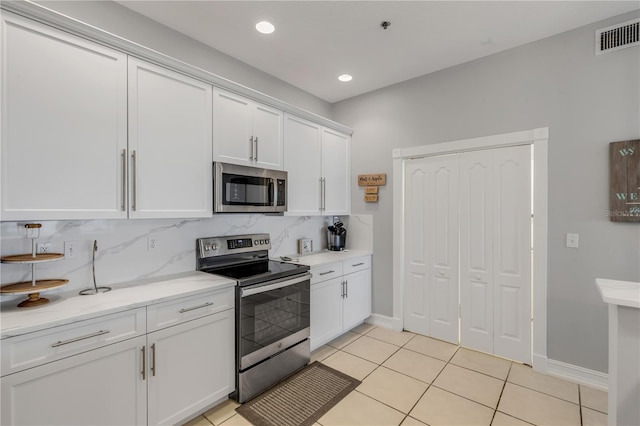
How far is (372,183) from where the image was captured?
3.66 meters

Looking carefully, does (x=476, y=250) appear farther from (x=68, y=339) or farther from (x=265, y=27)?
(x=68, y=339)

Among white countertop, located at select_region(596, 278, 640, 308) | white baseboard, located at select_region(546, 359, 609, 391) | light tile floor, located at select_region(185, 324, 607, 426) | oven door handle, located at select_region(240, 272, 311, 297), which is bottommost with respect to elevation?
light tile floor, located at select_region(185, 324, 607, 426)

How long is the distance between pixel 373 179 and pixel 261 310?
212 centimetres

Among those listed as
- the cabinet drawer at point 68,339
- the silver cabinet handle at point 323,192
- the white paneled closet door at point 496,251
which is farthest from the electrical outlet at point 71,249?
the white paneled closet door at point 496,251

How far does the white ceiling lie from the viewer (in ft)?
7.09

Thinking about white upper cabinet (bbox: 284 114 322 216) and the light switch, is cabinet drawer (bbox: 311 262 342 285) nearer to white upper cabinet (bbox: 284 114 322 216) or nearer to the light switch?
white upper cabinet (bbox: 284 114 322 216)

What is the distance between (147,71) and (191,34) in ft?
2.56

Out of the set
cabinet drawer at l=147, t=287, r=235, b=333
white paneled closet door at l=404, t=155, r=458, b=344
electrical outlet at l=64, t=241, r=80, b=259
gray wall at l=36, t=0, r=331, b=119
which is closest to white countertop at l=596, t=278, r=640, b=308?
white paneled closet door at l=404, t=155, r=458, b=344

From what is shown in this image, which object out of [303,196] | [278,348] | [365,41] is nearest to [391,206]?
[303,196]

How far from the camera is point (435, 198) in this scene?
3.25m

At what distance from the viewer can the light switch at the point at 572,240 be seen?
96.2 inches

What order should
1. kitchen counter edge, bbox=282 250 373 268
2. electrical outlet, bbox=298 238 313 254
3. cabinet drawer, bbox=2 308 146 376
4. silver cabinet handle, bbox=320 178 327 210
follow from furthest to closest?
electrical outlet, bbox=298 238 313 254, silver cabinet handle, bbox=320 178 327 210, kitchen counter edge, bbox=282 250 373 268, cabinet drawer, bbox=2 308 146 376

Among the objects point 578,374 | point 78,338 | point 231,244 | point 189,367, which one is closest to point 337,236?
point 231,244

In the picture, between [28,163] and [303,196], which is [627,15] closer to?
[303,196]
